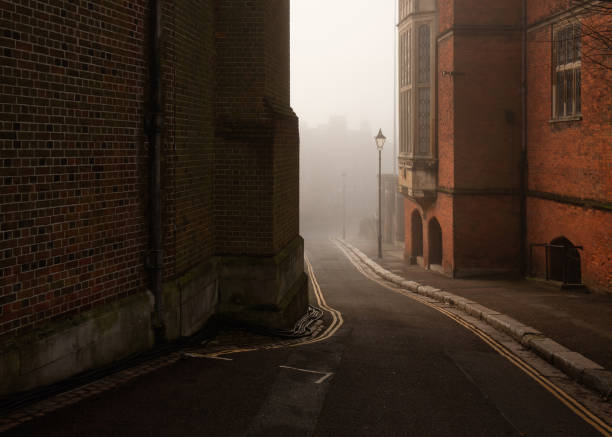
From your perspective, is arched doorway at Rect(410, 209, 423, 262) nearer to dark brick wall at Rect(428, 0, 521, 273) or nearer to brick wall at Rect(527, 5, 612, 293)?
dark brick wall at Rect(428, 0, 521, 273)

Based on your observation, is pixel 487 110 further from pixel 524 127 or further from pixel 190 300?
pixel 190 300

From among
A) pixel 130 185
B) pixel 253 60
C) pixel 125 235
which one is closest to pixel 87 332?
pixel 125 235

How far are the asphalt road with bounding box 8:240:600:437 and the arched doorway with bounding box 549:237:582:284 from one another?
32.5 ft

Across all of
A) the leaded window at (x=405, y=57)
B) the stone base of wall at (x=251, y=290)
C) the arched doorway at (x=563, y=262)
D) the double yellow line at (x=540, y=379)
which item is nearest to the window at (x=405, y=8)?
the leaded window at (x=405, y=57)

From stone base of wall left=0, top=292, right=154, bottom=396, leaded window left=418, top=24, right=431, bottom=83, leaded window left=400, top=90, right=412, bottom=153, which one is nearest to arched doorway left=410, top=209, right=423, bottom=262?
leaded window left=400, top=90, right=412, bottom=153

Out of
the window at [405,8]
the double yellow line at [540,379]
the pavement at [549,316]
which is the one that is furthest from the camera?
the window at [405,8]

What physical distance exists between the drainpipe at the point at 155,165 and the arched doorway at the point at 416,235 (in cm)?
2112

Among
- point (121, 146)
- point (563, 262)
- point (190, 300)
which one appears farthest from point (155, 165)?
point (563, 262)

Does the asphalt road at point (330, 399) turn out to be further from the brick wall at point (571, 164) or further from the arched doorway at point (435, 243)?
the arched doorway at point (435, 243)

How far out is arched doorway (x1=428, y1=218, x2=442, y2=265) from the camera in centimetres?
2481

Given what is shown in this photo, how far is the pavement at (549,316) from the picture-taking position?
8.42m

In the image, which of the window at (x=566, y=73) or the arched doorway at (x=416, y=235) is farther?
the arched doorway at (x=416, y=235)

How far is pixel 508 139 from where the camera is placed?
812 inches

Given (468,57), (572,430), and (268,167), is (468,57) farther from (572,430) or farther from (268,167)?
(572,430)
